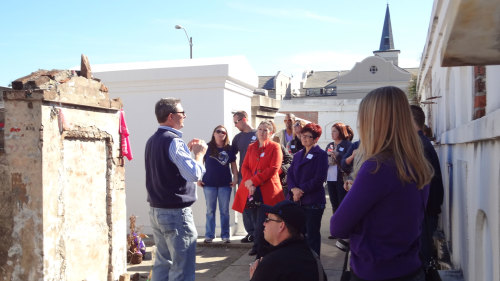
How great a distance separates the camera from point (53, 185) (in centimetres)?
405

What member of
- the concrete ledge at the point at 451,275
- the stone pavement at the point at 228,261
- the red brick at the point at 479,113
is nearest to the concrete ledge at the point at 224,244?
the stone pavement at the point at 228,261

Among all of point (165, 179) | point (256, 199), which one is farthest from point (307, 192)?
point (165, 179)

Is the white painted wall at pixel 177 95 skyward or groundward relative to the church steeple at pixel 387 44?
groundward

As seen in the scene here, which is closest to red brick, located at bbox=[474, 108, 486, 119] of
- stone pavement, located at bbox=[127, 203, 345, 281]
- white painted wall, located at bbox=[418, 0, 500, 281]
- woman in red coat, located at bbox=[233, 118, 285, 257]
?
white painted wall, located at bbox=[418, 0, 500, 281]

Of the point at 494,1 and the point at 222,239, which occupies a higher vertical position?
the point at 494,1

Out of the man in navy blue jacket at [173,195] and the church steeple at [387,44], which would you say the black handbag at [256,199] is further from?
the church steeple at [387,44]

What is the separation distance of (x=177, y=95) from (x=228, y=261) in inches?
108

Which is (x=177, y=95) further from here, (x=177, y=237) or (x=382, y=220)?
(x=382, y=220)

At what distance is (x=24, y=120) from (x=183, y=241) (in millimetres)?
1644

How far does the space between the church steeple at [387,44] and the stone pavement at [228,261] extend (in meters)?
62.4

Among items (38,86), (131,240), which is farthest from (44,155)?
(131,240)

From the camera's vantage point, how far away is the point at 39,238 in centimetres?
394

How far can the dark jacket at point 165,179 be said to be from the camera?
4090 millimetres

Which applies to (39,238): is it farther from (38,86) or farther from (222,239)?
(222,239)
